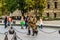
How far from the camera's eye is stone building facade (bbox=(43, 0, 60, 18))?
84375 mm

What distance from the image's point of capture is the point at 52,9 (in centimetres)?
8581

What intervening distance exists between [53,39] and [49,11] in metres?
60.0

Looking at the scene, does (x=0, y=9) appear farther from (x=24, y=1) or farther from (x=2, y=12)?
(x=24, y=1)

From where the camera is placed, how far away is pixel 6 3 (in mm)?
74750

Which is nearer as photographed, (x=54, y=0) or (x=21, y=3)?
(x=21, y=3)

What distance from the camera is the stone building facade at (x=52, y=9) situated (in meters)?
84.4

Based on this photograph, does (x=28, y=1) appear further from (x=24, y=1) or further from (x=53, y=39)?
(x=53, y=39)

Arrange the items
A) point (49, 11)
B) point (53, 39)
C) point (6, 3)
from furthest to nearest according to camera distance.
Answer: point (49, 11) → point (6, 3) → point (53, 39)

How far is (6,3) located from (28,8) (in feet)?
23.3

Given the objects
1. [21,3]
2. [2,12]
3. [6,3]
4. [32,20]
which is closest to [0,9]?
[2,12]

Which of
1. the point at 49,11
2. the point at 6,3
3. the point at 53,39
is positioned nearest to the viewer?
the point at 53,39

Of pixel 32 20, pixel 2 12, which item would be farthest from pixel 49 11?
pixel 32 20

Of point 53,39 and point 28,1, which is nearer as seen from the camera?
point 53,39

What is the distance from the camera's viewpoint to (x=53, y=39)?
2497cm
